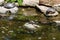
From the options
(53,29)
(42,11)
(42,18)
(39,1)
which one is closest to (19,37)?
(53,29)

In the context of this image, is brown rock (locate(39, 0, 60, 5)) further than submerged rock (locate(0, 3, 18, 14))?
Yes

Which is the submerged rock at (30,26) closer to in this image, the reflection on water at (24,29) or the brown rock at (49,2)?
the reflection on water at (24,29)

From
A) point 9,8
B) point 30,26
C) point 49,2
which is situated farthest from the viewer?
point 49,2

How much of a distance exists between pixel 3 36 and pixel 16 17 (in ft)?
4.61

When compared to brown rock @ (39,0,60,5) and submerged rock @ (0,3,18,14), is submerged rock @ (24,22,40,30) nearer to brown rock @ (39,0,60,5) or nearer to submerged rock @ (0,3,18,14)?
submerged rock @ (0,3,18,14)

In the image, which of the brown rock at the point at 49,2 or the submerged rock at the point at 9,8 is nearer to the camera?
the submerged rock at the point at 9,8

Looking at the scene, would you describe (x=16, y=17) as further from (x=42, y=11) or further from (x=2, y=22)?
(x=42, y=11)

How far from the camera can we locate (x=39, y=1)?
803cm

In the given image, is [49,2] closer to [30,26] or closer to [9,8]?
[9,8]

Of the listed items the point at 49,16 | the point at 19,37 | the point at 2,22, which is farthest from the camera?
the point at 49,16

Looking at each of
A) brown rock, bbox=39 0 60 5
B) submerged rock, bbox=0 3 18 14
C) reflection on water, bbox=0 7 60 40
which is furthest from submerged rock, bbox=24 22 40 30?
brown rock, bbox=39 0 60 5

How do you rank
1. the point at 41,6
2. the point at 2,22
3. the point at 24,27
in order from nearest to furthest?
the point at 24,27, the point at 2,22, the point at 41,6

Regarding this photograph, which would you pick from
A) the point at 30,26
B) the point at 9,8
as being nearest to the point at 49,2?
the point at 9,8

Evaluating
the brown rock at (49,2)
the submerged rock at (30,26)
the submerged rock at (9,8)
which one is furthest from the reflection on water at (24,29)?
the brown rock at (49,2)
